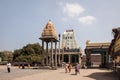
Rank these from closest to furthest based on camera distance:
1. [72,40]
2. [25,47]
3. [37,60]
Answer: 1. [37,60]
2. [25,47]
3. [72,40]

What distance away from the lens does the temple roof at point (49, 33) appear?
51.6m

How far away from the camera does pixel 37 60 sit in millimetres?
80562

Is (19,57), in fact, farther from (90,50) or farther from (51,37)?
(51,37)

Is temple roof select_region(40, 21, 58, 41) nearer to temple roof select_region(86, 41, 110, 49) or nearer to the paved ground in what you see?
temple roof select_region(86, 41, 110, 49)

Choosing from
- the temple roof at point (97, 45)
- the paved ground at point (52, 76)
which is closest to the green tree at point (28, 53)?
the temple roof at point (97, 45)

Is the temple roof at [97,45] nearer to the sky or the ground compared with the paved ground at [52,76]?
nearer to the sky

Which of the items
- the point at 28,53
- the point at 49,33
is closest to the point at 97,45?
the point at 49,33

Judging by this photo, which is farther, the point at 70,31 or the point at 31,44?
the point at 70,31

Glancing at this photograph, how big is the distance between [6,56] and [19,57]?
112 ft

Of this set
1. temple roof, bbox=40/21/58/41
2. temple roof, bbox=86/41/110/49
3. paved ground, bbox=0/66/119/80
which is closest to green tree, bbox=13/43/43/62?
temple roof, bbox=86/41/110/49

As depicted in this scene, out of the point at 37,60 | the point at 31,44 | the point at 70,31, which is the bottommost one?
the point at 37,60

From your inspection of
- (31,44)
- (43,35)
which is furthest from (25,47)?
(43,35)

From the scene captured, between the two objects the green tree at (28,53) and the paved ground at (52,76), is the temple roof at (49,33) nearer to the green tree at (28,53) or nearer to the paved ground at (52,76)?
the paved ground at (52,76)

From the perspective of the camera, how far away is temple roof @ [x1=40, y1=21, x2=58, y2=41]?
2032 inches
